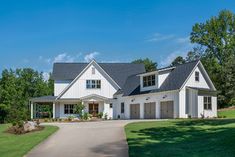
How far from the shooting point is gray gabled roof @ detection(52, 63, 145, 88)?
165 feet

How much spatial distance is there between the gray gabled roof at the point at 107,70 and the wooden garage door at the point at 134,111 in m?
5.52

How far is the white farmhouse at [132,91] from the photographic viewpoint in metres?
38.0

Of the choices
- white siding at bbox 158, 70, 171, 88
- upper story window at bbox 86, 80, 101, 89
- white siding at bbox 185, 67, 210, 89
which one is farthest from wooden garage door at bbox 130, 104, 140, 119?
white siding at bbox 185, 67, 210, 89

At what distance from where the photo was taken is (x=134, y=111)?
4416cm

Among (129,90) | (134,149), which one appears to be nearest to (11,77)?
(129,90)

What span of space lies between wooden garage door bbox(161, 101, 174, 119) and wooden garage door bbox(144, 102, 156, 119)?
1449 mm

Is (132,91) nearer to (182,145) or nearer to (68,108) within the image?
(68,108)

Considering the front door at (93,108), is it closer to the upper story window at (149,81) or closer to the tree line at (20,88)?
the upper story window at (149,81)

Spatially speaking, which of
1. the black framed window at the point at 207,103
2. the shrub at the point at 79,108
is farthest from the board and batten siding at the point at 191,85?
the shrub at the point at 79,108

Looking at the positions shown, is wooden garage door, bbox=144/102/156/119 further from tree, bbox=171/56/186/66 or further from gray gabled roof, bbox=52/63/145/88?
tree, bbox=171/56/186/66

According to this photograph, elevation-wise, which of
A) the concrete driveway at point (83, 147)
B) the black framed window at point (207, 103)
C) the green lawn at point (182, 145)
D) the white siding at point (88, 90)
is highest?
the white siding at point (88, 90)

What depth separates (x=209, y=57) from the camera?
6488 centimetres

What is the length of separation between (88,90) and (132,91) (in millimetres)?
6160

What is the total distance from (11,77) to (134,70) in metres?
24.8
